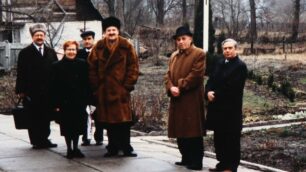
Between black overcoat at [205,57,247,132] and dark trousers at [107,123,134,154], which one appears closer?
black overcoat at [205,57,247,132]

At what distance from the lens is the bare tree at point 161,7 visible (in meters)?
66.2

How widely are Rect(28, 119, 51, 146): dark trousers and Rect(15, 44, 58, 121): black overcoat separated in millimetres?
142

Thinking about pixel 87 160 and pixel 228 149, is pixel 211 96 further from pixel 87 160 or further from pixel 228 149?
pixel 87 160

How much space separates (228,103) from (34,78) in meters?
3.32

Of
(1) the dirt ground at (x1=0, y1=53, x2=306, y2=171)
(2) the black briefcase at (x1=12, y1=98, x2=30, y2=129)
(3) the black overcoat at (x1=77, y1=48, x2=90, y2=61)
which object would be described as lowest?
(1) the dirt ground at (x1=0, y1=53, x2=306, y2=171)

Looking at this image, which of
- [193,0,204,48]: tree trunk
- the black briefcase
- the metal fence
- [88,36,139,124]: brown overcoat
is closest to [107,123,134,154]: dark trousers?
[88,36,139,124]: brown overcoat

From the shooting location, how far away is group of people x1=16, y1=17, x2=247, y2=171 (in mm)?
8156

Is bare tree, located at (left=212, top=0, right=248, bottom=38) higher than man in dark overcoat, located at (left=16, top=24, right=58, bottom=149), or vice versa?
bare tree, located at (left=212, top=0, right=248, bottom=38)

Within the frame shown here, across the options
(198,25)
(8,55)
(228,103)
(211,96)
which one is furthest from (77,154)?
(8,55)

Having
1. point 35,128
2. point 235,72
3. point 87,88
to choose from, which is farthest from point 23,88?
point 235,72

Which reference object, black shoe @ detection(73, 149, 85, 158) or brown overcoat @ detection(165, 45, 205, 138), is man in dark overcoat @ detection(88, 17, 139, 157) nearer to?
black shoe @ detection(73, 149, 85, 158)

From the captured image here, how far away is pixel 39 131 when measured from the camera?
10.0m

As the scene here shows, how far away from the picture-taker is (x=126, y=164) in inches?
Result: 343

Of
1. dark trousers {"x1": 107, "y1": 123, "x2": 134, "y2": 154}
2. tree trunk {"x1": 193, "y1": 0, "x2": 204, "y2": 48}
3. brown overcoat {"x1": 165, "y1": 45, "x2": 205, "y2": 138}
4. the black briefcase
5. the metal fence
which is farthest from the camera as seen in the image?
the metal fence
